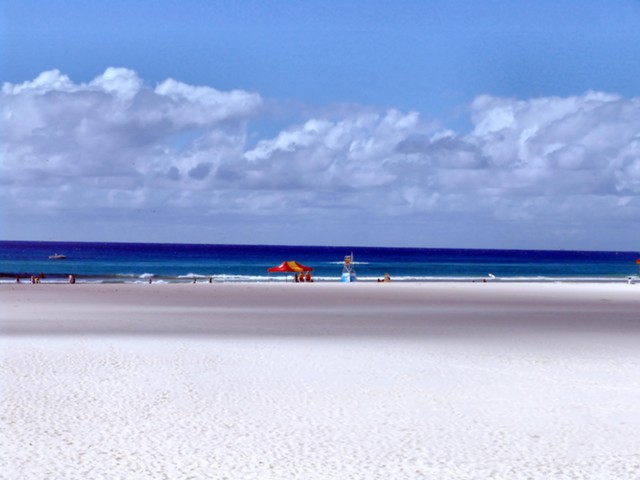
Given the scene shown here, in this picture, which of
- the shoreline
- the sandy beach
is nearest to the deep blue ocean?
the shoreline

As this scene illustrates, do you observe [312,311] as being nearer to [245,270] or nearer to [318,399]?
[318,399]

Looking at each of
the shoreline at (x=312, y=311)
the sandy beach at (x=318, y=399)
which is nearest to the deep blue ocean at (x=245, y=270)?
the shoreline at (x=312, y=311)

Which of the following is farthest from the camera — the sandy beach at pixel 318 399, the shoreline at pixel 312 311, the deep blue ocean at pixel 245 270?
the deep blue ocean at pixel 245 270

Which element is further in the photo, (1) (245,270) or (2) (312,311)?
(1) (245,270)

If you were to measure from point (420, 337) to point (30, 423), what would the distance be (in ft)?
35.9

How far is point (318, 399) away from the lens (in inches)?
459

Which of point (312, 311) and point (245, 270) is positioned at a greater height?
point (245, 270)

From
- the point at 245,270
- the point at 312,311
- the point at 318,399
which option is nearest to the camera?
the point at 318,399

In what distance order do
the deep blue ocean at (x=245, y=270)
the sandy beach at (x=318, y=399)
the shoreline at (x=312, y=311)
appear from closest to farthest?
1. the sandy beach at (x=318, y=399)
2. the shoreline at (x=312, y=311)
3. the deep blue ocean at (x=245, y=270)

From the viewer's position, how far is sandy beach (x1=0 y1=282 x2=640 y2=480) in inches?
336

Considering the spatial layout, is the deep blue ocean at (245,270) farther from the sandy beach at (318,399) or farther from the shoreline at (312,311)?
the sandy beach at (318,399)

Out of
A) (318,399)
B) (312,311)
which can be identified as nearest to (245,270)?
(312,311)

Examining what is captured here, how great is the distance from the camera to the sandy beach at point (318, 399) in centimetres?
854

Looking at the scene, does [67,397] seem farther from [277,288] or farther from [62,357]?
[277,288]
